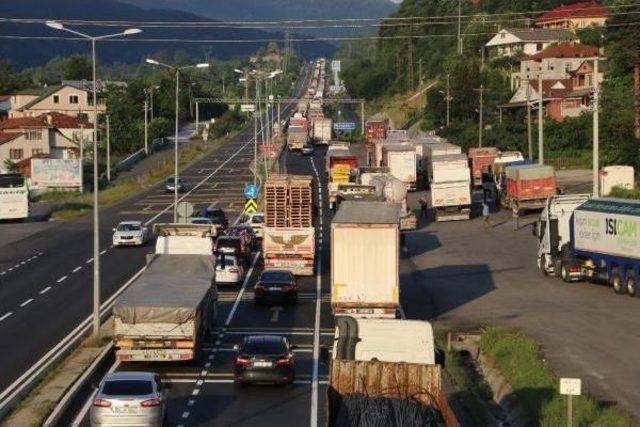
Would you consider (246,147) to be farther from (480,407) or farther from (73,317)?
(480,407)

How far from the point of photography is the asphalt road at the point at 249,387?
2784cm

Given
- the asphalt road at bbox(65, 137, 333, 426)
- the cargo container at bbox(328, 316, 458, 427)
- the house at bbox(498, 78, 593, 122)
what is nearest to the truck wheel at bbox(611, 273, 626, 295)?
the asphalt road at bbox(65, 137, 333, 426)

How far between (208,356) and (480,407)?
9028 millimetres

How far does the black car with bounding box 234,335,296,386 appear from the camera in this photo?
30.5 metres

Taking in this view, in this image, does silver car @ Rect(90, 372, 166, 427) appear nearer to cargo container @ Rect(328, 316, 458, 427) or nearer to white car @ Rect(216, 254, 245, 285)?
cargo container @ Rect(328, 316, 458, 427)

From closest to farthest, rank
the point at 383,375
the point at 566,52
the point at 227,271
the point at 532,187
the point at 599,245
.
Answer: the point at 383,375
the point at 599,245
the point at 227,271
the point at 532,187
the point at 566,52

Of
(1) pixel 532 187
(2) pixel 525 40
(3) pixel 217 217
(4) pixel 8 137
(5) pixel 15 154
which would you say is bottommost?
(3) pixel 217 217

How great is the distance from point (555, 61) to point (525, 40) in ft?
42.1

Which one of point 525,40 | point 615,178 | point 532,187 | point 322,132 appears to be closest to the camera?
point 532,187

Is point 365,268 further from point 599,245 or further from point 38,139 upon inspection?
point 38,139

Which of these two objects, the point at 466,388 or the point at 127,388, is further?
the point at 466,388

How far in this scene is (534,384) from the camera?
29.8 metres

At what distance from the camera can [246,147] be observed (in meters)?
146

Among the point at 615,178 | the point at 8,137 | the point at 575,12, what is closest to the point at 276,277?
the point at 615,178
